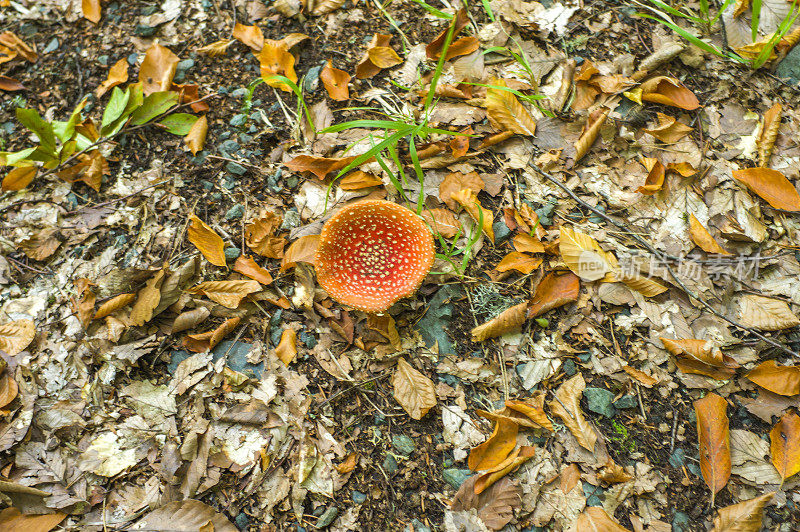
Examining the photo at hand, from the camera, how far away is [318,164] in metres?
2.92

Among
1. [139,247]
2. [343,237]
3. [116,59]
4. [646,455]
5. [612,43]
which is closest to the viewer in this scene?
[646,455]

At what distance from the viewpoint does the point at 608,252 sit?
2.67 meters

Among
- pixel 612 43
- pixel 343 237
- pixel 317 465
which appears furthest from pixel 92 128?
pixel 612 43

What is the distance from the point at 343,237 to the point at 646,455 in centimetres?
188

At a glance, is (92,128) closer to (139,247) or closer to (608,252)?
(139,247)

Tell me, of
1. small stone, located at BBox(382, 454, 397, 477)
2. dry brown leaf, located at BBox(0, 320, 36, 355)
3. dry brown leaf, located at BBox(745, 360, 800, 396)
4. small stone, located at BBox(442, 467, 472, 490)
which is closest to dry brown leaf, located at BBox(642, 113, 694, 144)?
dry brown leaf, located at BBox(745, 360, 800, 396)

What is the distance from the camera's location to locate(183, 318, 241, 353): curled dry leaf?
2648 millimetres

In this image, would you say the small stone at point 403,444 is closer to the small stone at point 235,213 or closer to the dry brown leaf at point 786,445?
the small stone at point 235,213

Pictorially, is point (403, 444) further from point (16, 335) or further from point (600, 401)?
point (16, 335)

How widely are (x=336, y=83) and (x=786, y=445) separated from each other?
317 cm

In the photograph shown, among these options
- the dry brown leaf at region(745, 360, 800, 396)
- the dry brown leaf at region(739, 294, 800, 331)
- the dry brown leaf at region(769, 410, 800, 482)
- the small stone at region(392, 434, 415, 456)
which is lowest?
the small stone at region(392, 434, 415, 456)

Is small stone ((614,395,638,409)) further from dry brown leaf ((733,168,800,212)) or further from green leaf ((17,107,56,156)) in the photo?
green leaf ((17,107,56,156))

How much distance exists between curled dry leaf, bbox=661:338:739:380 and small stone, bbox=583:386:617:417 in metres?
0.41

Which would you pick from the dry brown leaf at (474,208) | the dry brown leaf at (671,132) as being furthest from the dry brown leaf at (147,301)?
the dry brown leaf at (671,132)
